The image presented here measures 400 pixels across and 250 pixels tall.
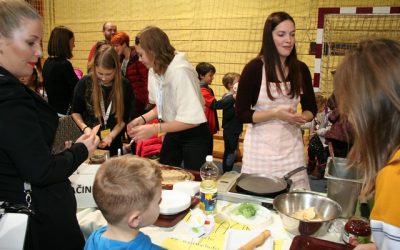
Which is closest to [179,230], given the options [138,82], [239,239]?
[239,239]

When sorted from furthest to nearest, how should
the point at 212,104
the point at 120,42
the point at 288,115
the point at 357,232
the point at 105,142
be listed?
the point at 212,104 < the point at 120,42 < the point at 105,142 < the point at 288,115 < the point at 357,232

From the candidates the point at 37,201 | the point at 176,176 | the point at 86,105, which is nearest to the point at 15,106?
the point at 37,201

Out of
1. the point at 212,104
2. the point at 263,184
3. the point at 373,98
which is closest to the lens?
the point at 373,98

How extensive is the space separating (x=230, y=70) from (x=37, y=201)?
15.3 ft

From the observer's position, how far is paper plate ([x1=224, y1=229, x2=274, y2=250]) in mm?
1444

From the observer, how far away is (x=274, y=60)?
2.27m

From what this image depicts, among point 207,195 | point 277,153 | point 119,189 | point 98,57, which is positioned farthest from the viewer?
point 98,57

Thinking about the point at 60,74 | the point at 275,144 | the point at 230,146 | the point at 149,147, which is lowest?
the point at 230,146

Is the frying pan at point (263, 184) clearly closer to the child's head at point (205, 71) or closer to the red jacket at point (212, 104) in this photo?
the red jacket at point (212, 104)

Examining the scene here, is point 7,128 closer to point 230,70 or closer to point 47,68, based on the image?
point 47,68

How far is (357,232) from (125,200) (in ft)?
2.96

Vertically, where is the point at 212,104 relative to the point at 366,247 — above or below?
above

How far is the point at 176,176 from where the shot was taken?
2076mm

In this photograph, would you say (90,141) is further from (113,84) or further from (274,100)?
(113,84)
